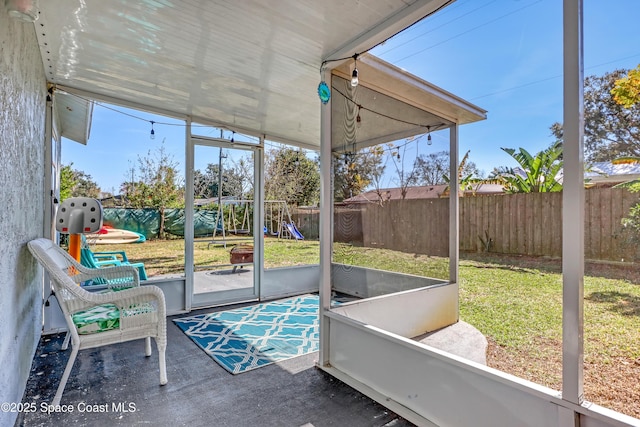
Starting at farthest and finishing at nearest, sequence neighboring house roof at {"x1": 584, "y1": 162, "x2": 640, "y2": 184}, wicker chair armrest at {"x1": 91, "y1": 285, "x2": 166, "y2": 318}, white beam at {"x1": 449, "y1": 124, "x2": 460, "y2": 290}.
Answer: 1. white beam at {"x1": 449, "y1": 124, "x2": 460, "y2": 290}
2. wicker chair armrest at {"x1": 91, "y1": 285, "x2": 166, "y2": 318}
3. neighboring house roof at {"x1": 584, "y1": 162, "x2": 640, "y2": 184}

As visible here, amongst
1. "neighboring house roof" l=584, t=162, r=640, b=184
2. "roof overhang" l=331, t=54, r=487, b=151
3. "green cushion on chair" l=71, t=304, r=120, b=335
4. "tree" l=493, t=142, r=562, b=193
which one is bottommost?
"green cushion on chair" l=71, t=304, r=120, b=335

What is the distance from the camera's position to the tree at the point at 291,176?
5.02m

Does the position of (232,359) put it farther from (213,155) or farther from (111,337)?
(213,155)

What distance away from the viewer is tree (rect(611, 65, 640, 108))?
1.35 metres

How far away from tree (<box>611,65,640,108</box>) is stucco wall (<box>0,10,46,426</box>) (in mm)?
2832

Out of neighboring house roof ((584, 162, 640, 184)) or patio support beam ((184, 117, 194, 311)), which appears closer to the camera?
neighboring house roof ((584, 162, 640, 184))

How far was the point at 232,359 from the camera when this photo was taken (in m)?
2.79

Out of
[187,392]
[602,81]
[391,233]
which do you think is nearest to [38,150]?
[187,392]

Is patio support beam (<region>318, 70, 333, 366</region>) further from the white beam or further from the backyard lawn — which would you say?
the white beam

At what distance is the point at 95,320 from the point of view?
229 centimetres

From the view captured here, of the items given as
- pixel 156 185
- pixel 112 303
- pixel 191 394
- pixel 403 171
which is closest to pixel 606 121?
pixel 403 171

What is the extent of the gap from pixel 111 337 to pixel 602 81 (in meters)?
3.17

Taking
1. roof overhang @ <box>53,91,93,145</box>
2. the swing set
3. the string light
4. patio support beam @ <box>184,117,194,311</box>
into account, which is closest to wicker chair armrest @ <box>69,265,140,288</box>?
patio support beam @ <box>184,117,194,311</box>

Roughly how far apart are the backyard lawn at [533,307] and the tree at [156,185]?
20.3 inches
